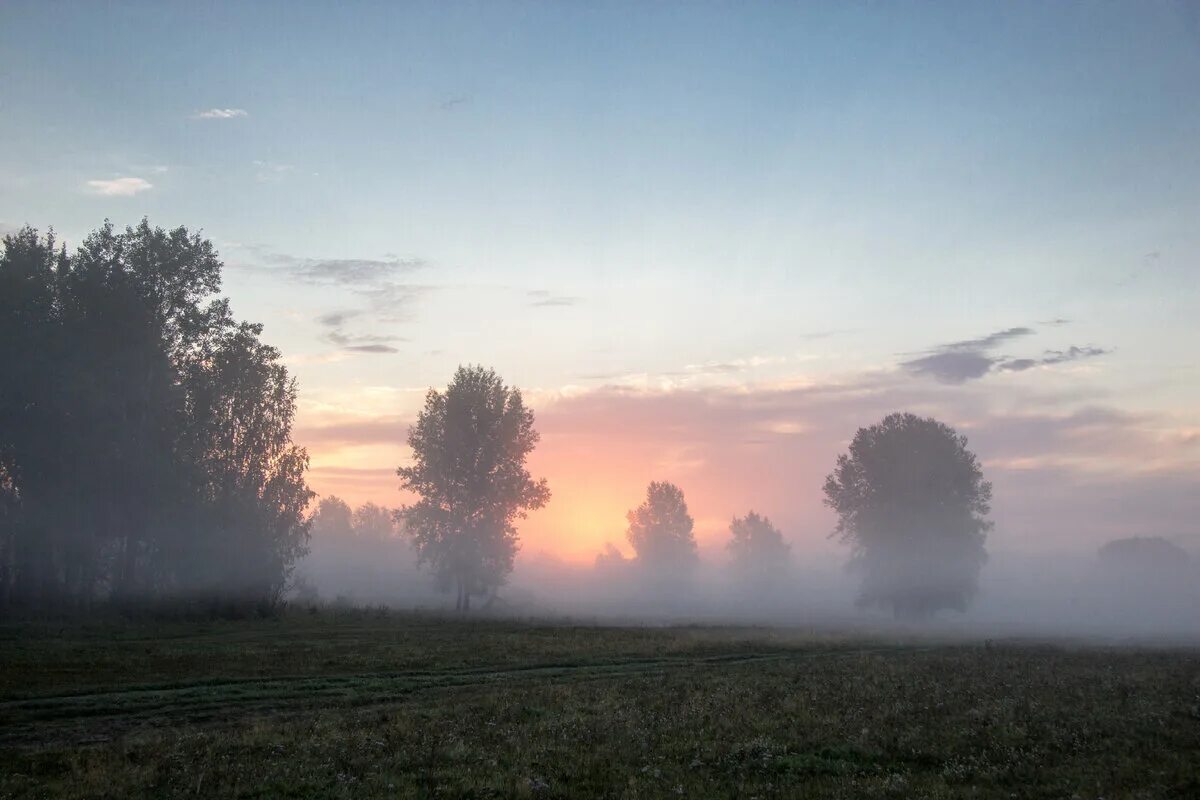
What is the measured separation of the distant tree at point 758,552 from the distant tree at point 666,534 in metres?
25.4

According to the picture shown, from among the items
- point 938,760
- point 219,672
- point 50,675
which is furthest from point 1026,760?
point 50,675

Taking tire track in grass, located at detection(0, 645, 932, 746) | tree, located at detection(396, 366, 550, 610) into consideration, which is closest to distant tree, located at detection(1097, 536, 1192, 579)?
tree, located at detection(396, 366, 550, 610)

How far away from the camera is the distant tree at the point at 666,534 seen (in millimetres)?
156125

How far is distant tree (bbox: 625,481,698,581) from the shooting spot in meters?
156

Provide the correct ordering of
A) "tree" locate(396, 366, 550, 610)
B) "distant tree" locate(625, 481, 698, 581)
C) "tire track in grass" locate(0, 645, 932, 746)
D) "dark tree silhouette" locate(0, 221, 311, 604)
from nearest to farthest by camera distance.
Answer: "tire track in grass" locate(0, 645, 932, 746)
"dark tree silhouette" locate(0, 221, 311, 604)
"tree" locate(396, 366, 550, 610)
"distant tree" locate(625, 481, 698, 581)

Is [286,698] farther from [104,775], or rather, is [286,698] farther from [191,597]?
[191,597]

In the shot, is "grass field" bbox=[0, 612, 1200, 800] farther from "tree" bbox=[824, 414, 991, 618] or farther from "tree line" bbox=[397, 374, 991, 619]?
"tree" bbox=[824, 414, 991, 618]

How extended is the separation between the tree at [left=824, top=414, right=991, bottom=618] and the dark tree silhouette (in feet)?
201

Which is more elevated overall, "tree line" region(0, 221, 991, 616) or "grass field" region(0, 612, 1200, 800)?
"tree line" region(0, 221, 991, 616)

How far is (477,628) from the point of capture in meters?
46.5

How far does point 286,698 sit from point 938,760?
17759 millimetres

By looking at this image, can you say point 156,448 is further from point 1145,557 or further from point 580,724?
point 1145,557

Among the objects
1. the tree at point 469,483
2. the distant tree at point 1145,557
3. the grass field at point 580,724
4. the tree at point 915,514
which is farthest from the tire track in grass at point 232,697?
the distant tree at point 1145,557

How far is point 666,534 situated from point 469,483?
3523 inches
